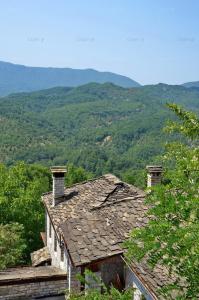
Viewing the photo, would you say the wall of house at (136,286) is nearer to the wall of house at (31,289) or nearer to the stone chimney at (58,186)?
the wall of house at (31,289)

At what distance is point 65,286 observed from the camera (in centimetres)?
1623

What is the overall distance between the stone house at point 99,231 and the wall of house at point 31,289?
1.42ft

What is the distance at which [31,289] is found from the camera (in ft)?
52.2

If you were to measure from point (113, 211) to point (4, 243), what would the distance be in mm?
10242

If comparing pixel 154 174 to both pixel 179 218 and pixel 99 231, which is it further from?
pixel 179 218

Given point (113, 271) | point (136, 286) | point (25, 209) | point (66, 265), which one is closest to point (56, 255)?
point (66, 265)

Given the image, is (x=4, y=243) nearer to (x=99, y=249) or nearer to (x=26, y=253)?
(x=26, y=253)

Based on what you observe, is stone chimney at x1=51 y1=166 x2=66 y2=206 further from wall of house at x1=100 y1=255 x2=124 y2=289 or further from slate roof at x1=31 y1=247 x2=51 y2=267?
wall of house at x1=100 y1=255 x2=124 y2=289

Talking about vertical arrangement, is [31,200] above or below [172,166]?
below

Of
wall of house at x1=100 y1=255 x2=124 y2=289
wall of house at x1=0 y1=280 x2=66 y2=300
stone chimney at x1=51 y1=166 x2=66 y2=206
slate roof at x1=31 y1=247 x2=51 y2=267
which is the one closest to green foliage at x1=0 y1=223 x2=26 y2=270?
slate roof at x1=31 y1=247 x2=51 y2=267

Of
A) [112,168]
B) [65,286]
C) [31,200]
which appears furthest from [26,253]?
[112,168]

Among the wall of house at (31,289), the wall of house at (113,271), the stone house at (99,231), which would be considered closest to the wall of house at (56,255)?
the stone house at (99,231)

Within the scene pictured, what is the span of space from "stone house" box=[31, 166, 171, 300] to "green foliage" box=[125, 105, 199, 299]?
155 inches

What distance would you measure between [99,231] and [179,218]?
8.63 m
